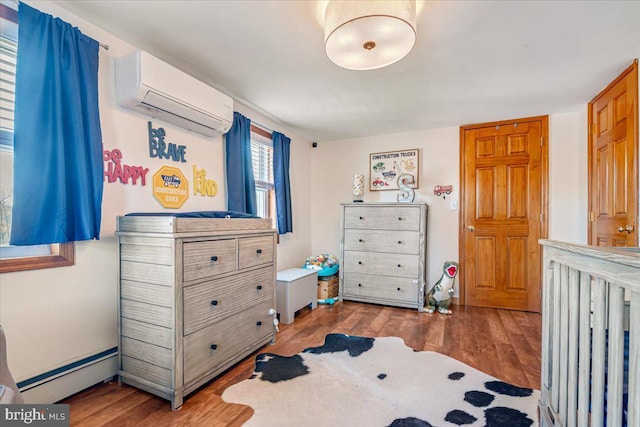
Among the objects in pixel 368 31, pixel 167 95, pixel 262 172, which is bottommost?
pixel 262 172

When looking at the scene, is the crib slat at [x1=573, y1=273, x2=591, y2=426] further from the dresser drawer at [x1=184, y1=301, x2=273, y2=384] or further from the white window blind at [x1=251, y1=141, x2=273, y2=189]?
the white window blind at [x1=251, y1=141, x2=273, y2=189]

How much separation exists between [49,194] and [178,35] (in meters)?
1.21

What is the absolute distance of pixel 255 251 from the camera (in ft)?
7.36

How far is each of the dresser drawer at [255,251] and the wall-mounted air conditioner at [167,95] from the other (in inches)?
39.6

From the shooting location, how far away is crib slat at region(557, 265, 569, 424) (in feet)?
3.85

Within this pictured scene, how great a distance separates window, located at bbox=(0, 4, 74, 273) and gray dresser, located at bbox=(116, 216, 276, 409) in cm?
45

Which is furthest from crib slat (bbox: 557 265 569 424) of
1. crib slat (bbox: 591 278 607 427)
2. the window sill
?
the window sill

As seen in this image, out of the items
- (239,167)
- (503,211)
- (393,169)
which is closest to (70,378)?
(239,167)

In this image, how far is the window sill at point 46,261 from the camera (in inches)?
57.3

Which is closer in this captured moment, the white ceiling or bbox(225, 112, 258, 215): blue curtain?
the white ceiling

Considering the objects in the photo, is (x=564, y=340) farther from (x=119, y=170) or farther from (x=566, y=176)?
(x=566, y=176)

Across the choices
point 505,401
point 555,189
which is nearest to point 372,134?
point 555,189

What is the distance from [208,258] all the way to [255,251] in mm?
463

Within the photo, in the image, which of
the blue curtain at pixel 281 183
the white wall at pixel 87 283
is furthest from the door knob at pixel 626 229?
the white wall at pixel 87 283
